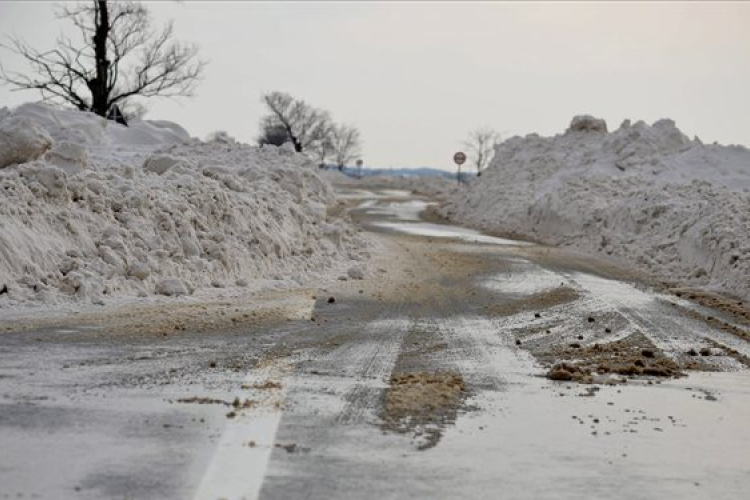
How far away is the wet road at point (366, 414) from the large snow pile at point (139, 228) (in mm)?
1775

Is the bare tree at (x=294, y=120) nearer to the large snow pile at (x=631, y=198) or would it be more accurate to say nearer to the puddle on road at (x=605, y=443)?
the large snow pile at (x=631, y=198)

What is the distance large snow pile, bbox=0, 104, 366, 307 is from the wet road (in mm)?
1775

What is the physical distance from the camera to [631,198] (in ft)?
72.9

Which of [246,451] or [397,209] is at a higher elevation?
[246,451]

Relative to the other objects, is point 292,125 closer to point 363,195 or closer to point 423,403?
point 363,195

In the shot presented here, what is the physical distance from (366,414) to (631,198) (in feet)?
60.5

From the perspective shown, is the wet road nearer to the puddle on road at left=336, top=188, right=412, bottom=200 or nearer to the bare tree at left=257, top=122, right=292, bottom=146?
the puddle on road at left=336, top=188, right=412, bottom=200

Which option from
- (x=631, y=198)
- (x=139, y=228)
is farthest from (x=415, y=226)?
(x=139, y=228)

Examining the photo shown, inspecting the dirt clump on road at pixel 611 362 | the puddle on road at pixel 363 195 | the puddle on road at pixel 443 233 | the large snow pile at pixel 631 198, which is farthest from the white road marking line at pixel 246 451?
the puddle on road at pixel 363 195

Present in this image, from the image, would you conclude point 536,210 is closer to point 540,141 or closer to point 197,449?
point 540,141

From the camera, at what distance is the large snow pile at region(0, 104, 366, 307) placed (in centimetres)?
881

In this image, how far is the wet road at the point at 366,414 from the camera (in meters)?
4.09

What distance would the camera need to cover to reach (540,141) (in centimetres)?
3647

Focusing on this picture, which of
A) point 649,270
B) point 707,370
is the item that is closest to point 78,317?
point 707,370
